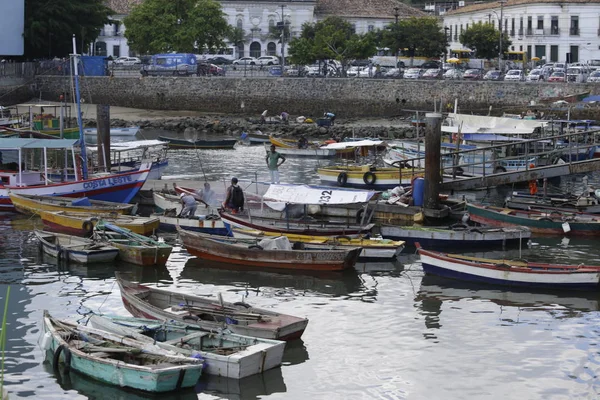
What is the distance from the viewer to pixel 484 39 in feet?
282

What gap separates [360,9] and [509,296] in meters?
82.8

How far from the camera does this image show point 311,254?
27328 millimetres

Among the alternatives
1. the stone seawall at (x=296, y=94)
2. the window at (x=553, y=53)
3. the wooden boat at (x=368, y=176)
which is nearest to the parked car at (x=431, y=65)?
the window at (x=553, y=53)

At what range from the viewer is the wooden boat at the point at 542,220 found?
31.9 m

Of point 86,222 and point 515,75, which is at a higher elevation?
point 515,75

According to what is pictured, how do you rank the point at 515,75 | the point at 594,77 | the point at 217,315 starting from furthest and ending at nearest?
1. the point at 515,75
2. the point at 594,77
3. the point at 217,315

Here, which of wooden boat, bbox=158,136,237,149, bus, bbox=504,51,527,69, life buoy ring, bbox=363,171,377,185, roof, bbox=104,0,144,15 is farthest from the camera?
roof, bbox=104,0,144,15

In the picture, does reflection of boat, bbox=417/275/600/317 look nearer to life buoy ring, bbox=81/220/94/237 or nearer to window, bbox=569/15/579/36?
life buoy ring, bbox=81/220/94/237

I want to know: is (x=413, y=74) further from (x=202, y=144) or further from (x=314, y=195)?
(x=314, y=195)

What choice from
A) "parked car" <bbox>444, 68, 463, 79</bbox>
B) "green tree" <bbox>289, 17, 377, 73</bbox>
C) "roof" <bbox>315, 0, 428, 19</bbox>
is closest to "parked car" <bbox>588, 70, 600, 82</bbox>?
"parked car" <bbox>444, 68, 463, 79</bbox>

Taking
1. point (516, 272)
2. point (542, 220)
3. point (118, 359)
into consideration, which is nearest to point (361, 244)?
point (516, 272)

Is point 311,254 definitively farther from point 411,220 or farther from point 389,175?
point 389,175

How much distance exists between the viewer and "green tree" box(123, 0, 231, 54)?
84.8 meters

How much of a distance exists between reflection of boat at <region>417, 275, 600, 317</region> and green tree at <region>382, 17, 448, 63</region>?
63279 millimetres
